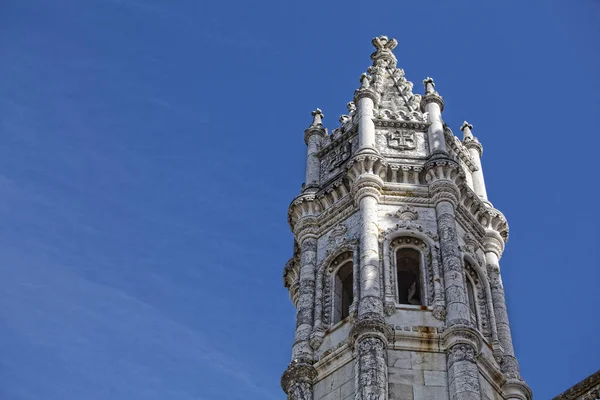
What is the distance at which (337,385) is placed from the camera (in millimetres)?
23344

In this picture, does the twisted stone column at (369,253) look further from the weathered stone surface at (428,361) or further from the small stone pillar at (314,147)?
the small stone pillar at (314,147)

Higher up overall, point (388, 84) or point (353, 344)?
point (388, 84)

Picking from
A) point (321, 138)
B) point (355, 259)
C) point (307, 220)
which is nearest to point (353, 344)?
point (355, 259)

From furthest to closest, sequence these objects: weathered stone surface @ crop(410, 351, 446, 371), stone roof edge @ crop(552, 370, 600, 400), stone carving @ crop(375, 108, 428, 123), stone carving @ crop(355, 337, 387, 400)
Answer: stone carving @ crop(375, 108, 428, 123)
weathered stone surface @ crop(410, 351, 446, 371)
stone carving @ crop(355, 337, 387, 400)
stone roof edge @ crop(552, 370, 600, 400)

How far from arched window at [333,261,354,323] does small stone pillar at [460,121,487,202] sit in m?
5.35

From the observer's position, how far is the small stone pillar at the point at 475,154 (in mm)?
30719

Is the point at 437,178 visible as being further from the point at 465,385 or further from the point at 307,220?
the point at 465,385

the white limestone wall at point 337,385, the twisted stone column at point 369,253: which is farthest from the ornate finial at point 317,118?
the white limestone wall at point 337,385

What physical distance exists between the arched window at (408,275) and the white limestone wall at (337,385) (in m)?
3.65

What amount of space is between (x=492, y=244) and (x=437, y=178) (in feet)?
7.79

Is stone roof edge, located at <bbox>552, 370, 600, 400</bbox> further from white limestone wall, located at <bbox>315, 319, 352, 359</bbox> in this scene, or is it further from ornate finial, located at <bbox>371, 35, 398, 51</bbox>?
ornate finial, located at <bbox>371, 35, 398, 51</bbox>

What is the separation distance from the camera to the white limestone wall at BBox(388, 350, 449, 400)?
22.5 meters

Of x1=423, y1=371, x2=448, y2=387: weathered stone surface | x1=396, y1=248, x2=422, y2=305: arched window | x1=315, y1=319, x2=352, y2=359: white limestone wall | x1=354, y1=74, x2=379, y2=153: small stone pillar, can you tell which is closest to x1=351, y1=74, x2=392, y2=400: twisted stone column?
x1=354, y1=74, x2=379, y2=153: small stone pillar

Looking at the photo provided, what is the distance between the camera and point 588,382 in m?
16.8
